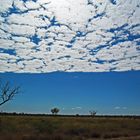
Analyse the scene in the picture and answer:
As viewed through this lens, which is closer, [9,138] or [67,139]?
[9,138]

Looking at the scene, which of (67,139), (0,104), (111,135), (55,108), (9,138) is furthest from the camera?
(55,108)

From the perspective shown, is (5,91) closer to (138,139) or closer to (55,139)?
(55,139)

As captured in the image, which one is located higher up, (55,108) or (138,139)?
(55,108)

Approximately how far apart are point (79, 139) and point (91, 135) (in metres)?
5.86

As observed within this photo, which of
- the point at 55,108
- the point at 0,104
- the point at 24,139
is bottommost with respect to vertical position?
the point at 24,139

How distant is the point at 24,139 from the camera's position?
24.9m

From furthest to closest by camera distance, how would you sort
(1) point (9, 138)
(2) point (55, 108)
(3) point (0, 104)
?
(2) point (55, 108)
(3) point (0, 104)
(1) point (9, 138)

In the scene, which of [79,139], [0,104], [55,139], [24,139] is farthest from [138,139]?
[0,104]

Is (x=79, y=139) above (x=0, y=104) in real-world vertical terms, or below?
below

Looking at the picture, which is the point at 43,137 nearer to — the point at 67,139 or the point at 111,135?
the point at 67,139

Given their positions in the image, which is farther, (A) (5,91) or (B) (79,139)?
(A) (5,91)

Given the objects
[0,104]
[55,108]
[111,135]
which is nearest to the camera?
[111,135]

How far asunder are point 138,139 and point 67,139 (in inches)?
243

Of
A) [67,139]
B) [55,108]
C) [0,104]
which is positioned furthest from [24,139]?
[55,108]
